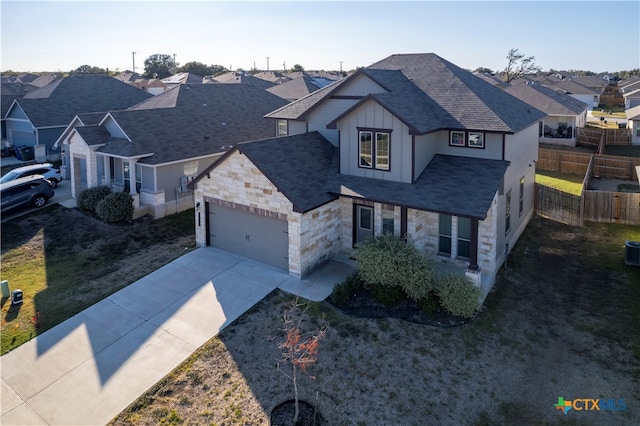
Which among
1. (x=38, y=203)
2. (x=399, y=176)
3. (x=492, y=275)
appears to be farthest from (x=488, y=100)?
(x=38, y=203)

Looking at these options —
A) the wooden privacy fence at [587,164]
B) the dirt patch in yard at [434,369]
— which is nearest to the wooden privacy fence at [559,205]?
the dirt patch in yard at [434,369]

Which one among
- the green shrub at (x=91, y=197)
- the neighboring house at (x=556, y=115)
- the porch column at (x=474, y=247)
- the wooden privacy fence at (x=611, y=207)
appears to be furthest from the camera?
the neighboring house at (x=556, y=115)

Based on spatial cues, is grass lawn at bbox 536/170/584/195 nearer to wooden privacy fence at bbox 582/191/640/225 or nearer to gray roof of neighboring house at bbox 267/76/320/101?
wooden privacy fence at bbox 582/191/640/225

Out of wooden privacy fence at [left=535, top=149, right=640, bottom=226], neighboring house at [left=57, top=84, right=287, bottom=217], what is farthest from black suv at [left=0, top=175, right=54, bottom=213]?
wooden privacy fence at [left=535, top=149, right=640, bottom=226]

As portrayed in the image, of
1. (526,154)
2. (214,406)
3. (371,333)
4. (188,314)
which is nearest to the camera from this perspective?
(214,406)

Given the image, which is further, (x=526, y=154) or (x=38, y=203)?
(x=38, y=203)

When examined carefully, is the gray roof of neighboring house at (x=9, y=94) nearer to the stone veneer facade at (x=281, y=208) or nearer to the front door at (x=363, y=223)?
the stone veneer facade at (x=281, y=208)

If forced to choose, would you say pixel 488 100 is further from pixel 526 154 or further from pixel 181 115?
pixel 181 115
